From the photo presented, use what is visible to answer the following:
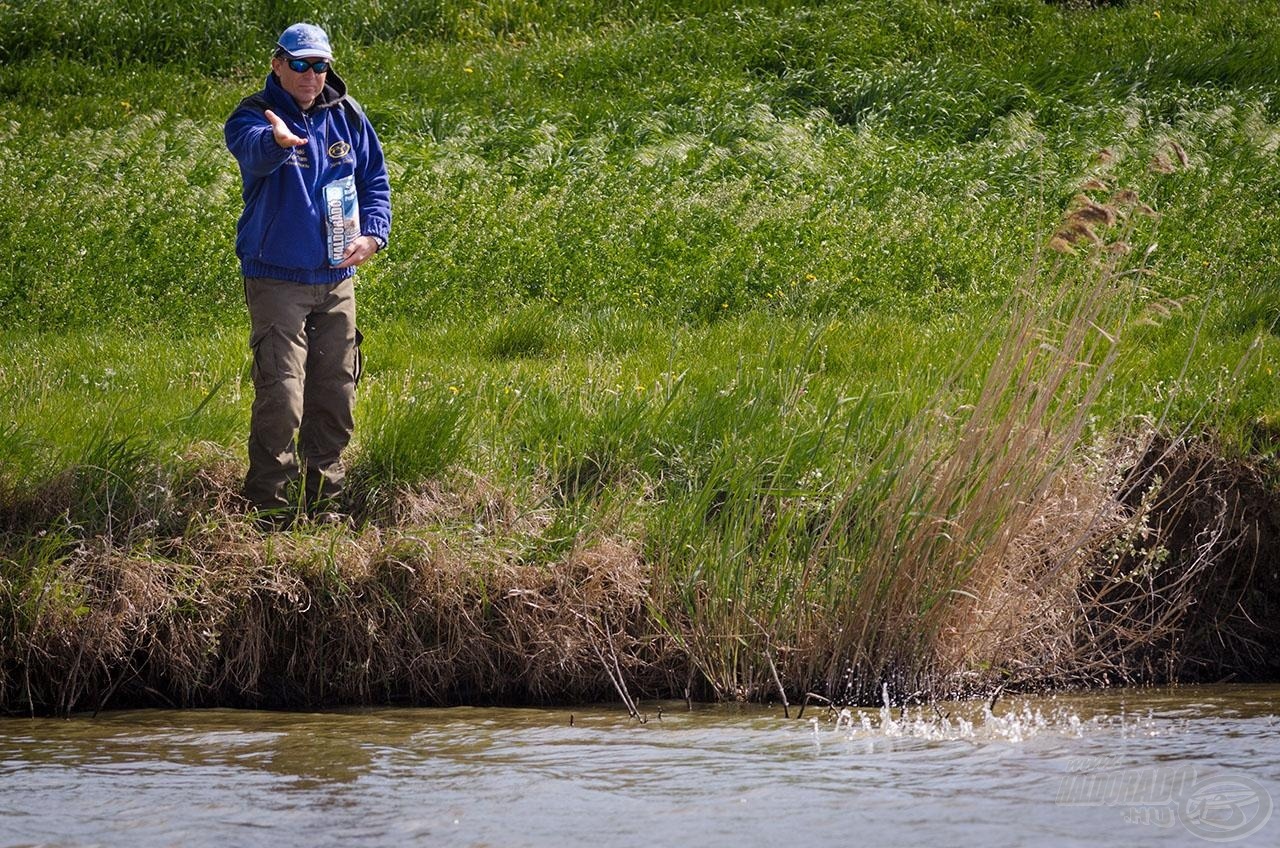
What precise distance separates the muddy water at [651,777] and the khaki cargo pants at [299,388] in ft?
2.98

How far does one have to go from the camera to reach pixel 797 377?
21.0 ft

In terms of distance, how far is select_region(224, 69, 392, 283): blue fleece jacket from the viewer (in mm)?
5594

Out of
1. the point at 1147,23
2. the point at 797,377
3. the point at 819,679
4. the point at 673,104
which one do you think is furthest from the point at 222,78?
the point at 819,679

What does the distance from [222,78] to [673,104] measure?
5474 millimetres

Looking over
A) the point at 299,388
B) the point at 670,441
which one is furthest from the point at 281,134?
the point at 670,441

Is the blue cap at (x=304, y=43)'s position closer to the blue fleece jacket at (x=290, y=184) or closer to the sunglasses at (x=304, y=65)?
the sunglasses at (x=304, y=65)

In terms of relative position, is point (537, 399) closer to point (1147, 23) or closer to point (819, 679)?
point (819, 679)

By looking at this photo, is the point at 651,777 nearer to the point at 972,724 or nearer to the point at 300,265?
the point at 972,724

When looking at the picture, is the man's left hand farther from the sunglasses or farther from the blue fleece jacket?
the sunglasses

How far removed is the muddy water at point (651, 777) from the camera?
4.18m

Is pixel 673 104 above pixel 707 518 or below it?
above

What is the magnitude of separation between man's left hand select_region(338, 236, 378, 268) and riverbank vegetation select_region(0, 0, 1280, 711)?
70cm

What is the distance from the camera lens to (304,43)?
5.52m

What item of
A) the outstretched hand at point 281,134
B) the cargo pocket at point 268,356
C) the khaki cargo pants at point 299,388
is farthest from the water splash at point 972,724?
the outstretched hand at point 281,134
